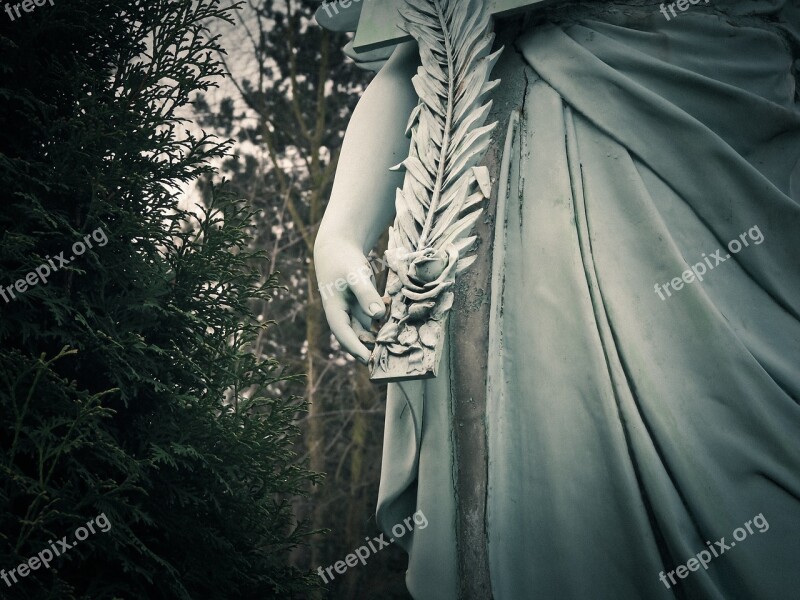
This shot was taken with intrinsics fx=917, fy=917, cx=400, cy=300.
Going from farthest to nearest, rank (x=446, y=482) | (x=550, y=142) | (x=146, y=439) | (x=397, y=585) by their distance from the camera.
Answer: (x=397, y=585) → (x=146, y=439) → (x=550, y=142) → (x=446, y=482)

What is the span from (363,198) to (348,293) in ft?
1.24

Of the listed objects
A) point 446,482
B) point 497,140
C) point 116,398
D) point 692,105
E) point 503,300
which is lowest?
point 446,482

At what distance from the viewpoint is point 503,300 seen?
8.33ft

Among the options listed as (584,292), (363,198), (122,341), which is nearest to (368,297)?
(363,198)

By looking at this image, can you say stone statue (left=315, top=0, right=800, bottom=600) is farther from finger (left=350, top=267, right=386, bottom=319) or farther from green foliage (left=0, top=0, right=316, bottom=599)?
green foliage (left=0, top=0, right=316, bottom=599)

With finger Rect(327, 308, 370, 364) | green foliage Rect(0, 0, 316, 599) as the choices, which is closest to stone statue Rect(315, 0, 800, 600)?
finger Rect(327, 308, 370, 364)

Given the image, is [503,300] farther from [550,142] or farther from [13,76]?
[13,76]

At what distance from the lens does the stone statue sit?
226 centimetres

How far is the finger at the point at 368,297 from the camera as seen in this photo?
97.9 inches

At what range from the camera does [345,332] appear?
8.28ft

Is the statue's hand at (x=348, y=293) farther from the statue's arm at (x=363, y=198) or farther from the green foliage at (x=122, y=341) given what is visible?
the green foliage at (x=122, y=341)

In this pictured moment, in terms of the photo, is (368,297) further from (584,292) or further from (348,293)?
(584,292)

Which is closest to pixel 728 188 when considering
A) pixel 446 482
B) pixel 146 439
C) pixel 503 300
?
pixel 503 300

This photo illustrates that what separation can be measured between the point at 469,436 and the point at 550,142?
88 centimetres
